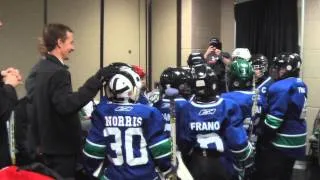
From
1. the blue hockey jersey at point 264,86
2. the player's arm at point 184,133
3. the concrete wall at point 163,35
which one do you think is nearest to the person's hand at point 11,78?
the player's arm at point 184,133

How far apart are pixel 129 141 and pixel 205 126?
579mm

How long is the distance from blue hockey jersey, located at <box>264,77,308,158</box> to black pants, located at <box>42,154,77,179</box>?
1.83m

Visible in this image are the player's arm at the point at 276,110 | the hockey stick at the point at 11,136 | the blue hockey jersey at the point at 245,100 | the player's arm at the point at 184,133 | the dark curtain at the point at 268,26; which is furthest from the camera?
the dark curtain at the point at 268,26

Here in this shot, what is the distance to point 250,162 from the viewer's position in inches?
143

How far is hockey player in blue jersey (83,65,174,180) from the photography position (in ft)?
9.09

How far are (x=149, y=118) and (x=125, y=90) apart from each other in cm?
21

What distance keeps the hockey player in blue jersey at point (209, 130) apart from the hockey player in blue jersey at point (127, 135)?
369mm

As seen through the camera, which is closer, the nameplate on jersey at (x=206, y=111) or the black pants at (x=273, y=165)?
the nameplate on jersey at (x=206, y=111)

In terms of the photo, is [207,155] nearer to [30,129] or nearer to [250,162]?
[250,162]

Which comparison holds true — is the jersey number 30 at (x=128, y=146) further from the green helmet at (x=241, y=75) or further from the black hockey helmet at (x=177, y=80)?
the green helmet at (x=241, y=75)

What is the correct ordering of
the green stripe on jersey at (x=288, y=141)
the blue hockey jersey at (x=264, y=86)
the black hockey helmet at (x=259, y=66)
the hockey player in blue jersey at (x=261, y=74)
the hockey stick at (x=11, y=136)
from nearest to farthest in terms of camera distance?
the hockey stick at (x=11, y=136) < the green stripe on jersey at (x=288, y=141) < the blue hockey jersey at (x=264, y=86) < the hockey player in blue jersey at (x=261, y=74) < the black hockey helmet at (x=259, y=66)

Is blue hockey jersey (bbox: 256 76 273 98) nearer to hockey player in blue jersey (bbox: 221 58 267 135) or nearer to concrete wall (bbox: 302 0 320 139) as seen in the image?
hockey player in blue jersey (bbox: 221 58 267 135)

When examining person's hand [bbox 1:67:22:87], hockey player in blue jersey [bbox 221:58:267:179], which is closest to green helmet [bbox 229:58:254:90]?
hockey player in blue jersey [bbox 221:58:267:179]

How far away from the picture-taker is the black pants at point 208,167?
3174 mm
